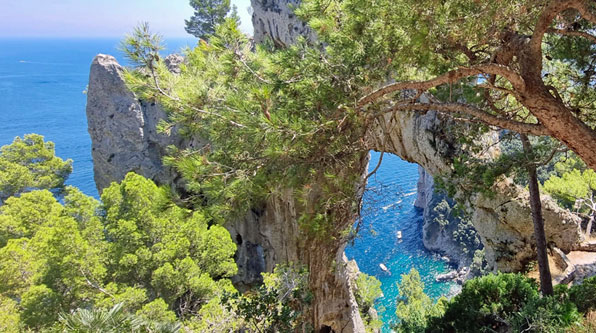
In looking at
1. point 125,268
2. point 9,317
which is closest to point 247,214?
point 125,268

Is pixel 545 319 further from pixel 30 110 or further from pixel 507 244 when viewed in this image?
pixel 30 110

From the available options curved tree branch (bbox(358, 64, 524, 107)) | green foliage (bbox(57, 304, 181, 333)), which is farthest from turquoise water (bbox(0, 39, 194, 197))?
curved tree branch (bbox(358, 64, 524, 107))

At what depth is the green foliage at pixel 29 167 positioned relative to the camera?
46.0 feet

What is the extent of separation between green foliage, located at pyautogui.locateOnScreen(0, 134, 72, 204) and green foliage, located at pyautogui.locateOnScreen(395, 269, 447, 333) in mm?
15594

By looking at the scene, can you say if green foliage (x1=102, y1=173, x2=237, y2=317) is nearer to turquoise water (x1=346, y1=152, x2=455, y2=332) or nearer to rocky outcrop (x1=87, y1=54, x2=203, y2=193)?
rocky outcrop (x1=87, y1=54, x2=203, y2=193)

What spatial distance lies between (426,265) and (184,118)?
2598 centimetres

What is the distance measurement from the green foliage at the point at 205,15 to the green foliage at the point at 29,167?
1054 centimetres

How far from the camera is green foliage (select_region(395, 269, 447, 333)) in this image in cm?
664

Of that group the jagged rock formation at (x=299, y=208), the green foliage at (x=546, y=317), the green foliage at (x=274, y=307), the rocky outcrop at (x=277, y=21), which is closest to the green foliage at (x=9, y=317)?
the jagged rock formation at (x=299, y=208)

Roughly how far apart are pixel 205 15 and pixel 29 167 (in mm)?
13097

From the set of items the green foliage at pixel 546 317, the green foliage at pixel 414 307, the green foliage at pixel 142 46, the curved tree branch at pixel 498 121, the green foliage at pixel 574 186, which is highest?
the green foliage at pixel 142 46

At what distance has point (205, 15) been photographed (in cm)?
2144

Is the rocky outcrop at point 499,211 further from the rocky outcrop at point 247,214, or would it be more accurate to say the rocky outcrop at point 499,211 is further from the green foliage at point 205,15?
the green foliage at point 205,15

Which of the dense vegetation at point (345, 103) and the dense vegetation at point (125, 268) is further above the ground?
the dense vegetation at point (345, 103)
